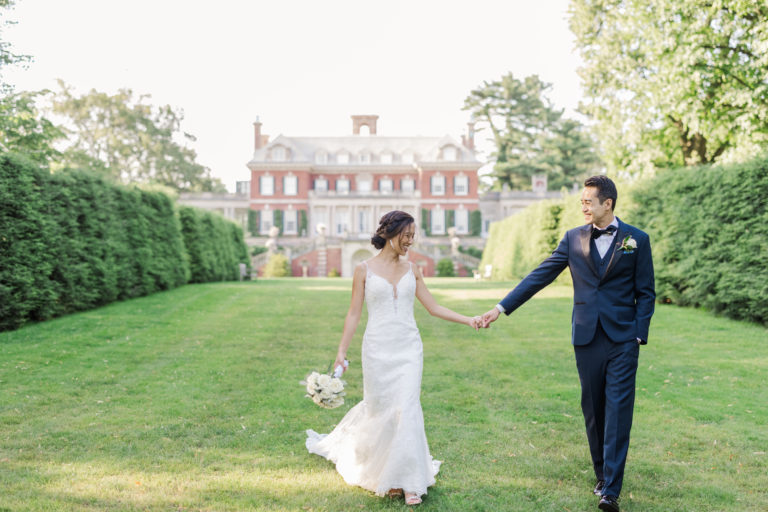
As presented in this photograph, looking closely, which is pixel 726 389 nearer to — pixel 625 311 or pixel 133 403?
pixel 625 311

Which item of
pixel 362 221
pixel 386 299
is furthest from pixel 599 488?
pixel 362 221

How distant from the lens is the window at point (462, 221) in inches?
2037

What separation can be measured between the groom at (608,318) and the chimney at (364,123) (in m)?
54.5

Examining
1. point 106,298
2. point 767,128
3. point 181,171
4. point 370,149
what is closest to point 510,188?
point 370,149

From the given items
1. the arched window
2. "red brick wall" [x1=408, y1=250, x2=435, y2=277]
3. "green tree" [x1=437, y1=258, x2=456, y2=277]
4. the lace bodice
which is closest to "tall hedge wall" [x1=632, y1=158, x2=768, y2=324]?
the lace bodice

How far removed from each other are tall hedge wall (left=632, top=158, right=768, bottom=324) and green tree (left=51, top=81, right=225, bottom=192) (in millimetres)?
33896

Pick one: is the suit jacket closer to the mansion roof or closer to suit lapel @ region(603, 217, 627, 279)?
suit lapel @ region(603, 217, 627, 279)

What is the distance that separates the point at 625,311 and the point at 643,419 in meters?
2.28

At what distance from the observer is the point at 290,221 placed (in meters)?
52.0

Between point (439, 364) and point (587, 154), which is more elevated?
point (587, 154)

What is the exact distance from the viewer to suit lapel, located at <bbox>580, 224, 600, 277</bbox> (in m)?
4.05

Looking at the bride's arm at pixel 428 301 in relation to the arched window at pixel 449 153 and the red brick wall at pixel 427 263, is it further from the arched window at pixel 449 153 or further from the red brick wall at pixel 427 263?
the arched window at pixel 449 153

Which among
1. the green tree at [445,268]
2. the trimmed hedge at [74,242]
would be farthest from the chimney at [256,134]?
the trimmed hedge at [74,242]

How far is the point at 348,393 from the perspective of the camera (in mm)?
6785
